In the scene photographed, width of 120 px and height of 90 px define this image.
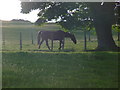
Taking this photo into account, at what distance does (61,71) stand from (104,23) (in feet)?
42.0

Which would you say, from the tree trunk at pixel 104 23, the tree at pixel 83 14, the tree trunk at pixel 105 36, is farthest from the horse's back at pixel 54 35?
the tree trunk at pixel 105 36

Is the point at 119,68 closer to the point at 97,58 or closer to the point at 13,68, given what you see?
the point at 97,58

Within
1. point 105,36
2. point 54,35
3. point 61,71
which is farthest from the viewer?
point 54,35

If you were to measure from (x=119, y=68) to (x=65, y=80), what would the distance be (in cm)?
279

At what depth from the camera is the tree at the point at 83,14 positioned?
70.8 feet

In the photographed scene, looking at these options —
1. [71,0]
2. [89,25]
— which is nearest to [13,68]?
[71,0]

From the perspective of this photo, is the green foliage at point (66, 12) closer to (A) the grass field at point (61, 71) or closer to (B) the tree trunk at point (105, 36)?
(B) the tree trunk at point (105, 36)

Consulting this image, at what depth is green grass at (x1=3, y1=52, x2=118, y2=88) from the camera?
8.37 metres

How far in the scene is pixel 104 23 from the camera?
874 inches

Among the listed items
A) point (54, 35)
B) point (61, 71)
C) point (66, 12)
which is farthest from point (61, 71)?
point (54, 35)

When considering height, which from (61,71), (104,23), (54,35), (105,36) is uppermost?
(104,23)

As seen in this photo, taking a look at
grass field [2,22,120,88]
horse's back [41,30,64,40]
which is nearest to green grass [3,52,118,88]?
grass field [2,22,120,88]

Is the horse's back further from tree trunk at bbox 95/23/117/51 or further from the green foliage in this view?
tree trunk at bbox 95/23/117/51

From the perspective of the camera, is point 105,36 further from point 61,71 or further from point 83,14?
point 61,71
